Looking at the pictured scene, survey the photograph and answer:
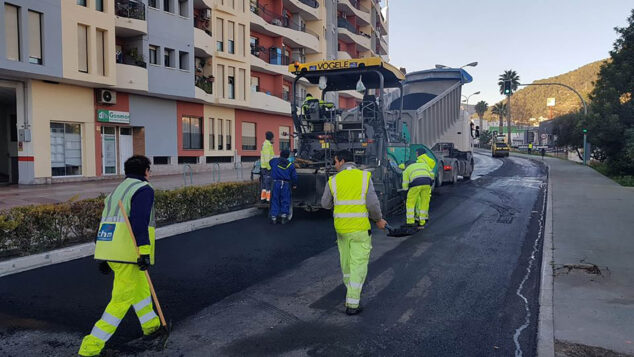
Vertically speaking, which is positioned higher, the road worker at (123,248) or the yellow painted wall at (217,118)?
the yellow painted wall at (217,118)

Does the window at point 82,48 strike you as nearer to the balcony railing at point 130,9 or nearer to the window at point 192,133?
the balcony railing at point 130,9

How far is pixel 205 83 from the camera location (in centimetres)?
2625

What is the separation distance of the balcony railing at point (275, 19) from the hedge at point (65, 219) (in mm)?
23499

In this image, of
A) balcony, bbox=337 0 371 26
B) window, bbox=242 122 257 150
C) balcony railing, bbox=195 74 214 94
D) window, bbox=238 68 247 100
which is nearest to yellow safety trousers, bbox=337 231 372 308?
balcony railing, bbox=195 74 214 94

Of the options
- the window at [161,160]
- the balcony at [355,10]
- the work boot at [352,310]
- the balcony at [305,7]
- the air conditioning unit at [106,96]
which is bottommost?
the work boot at [352,310]

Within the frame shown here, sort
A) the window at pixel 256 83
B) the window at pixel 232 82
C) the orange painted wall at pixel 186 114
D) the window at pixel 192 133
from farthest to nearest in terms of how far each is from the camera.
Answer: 1. the window at pixel 256 83
2. the window at pixel 232 82
3. the window at pixel 192 133
4. the orange painted wall at pixel 186 114

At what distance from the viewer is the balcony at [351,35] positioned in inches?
1774

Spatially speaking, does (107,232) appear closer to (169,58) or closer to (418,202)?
(418,202)

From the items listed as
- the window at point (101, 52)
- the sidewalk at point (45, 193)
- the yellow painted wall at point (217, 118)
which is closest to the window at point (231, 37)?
the yellow painted wall at point (217, 118)

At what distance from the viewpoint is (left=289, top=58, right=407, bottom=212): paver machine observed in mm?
10898

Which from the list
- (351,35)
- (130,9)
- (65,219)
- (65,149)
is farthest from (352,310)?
(351,35)

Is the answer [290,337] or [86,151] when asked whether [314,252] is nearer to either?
[290,337]

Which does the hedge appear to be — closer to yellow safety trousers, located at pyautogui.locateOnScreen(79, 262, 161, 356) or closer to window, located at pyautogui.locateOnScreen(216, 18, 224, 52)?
yellow safety trousers, located at pyautogui.locateOnScreen(79, 262, 161, 356)

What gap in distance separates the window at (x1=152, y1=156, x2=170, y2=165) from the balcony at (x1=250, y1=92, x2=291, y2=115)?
704 cm
